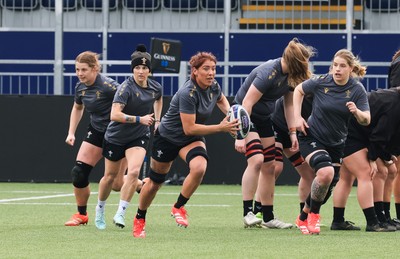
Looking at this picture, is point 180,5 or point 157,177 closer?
point 157,177

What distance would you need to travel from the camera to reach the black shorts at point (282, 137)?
45.0 feet

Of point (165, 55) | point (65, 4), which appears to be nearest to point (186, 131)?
point (165, 55)

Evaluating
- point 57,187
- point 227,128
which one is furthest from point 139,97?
point 57,187

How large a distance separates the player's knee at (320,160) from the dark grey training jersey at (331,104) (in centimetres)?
22

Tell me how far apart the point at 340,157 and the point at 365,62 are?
972cm

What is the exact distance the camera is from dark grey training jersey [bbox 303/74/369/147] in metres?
12.2

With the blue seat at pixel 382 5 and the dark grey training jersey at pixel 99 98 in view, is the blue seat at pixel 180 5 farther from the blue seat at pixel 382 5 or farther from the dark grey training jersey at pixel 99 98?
the dark grey training jersey at pixel 99 98

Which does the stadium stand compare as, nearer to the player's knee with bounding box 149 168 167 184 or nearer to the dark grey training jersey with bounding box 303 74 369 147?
the dark grey training jersey with bounding box 303 74 369 147

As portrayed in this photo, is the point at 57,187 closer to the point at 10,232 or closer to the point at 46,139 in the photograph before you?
the point at 46,139

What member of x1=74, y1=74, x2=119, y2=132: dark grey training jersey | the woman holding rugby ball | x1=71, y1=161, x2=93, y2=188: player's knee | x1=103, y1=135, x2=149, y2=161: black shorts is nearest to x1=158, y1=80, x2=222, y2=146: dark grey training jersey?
the woman holding rugby ball

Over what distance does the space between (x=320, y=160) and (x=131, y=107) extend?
2.05 m

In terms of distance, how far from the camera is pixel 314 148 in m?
12.3

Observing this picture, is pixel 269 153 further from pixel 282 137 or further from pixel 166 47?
pixel 166 47

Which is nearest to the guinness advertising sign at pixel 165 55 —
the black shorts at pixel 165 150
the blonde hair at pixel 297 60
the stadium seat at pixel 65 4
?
the stadium seat at pixel 65 4
